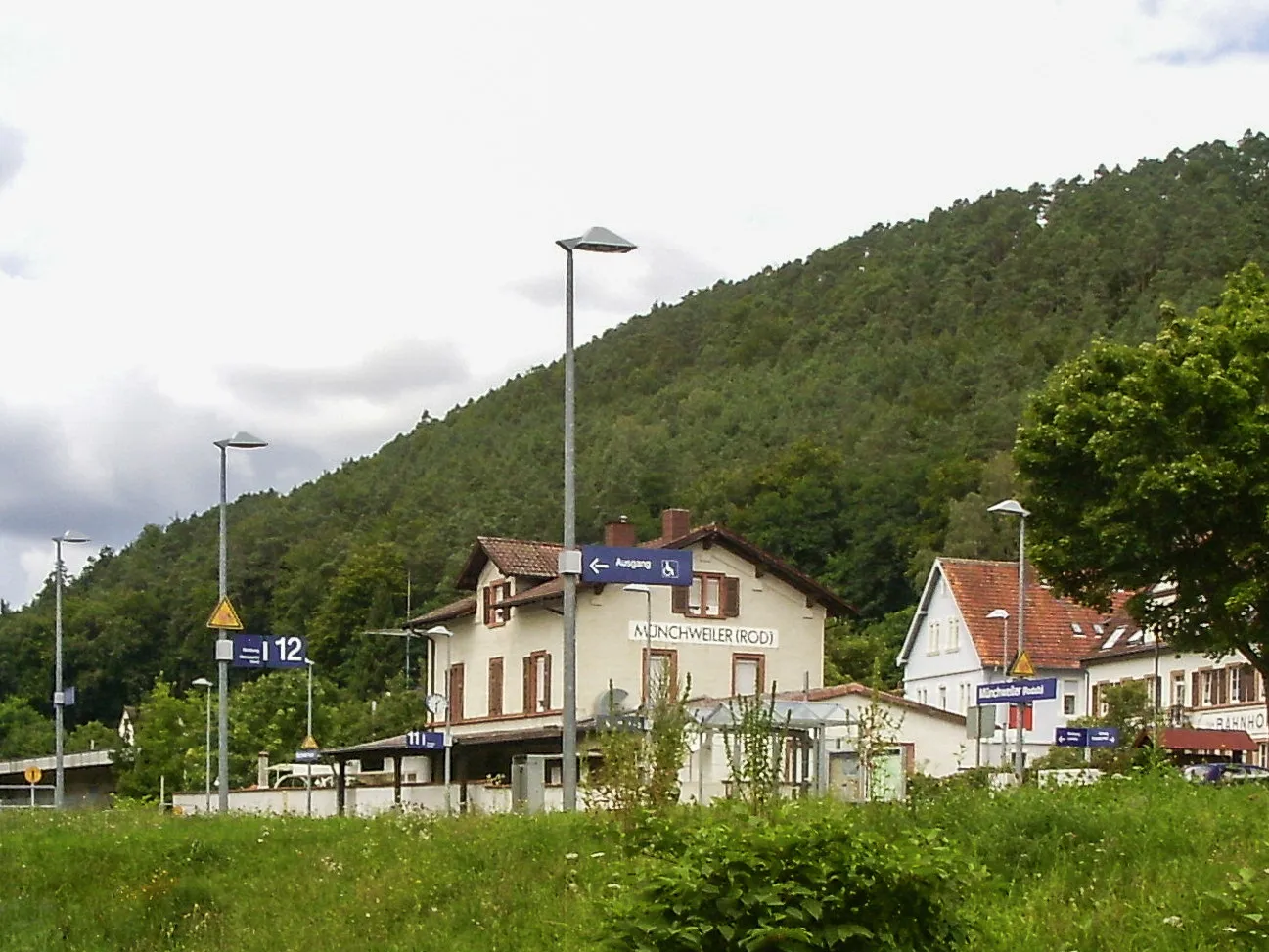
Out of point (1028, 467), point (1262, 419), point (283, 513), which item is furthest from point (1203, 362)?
point (283, 513)

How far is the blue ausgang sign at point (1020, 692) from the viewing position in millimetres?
28578

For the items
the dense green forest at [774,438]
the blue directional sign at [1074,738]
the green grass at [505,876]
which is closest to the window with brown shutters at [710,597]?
the blue directional sign at [1074,738]

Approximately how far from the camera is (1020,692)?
29.3 meters

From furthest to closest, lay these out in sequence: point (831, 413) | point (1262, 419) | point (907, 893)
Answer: point (831, 413) < point (1262, 419) < point (907, 893)

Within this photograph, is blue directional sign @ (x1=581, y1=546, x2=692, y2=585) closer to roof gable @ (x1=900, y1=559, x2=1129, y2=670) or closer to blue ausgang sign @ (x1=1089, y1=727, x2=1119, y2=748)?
blue ausgang sign @ (x1=1089, y1=727, x2=1119, y2=748)

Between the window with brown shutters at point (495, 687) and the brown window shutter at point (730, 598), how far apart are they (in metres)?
7.79

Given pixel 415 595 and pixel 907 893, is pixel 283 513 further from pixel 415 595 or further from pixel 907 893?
pixel 907 893

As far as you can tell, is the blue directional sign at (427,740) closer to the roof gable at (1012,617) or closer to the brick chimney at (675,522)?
the brick chimney at (675,522)

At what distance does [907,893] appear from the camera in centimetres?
1008

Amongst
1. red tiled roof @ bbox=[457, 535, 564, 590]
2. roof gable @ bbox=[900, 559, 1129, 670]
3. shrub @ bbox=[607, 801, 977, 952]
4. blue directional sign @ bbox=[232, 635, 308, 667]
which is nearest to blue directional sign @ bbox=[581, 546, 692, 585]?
blue directional sign @ bbox=[232, 635, 308, 667]

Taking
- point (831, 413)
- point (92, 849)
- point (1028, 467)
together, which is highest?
point (831, 413)

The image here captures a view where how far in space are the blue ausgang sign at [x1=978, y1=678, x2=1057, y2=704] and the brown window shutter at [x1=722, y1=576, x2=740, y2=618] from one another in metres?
28.2

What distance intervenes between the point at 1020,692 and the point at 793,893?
66.7 ft

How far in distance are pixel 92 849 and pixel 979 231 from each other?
121 metres
